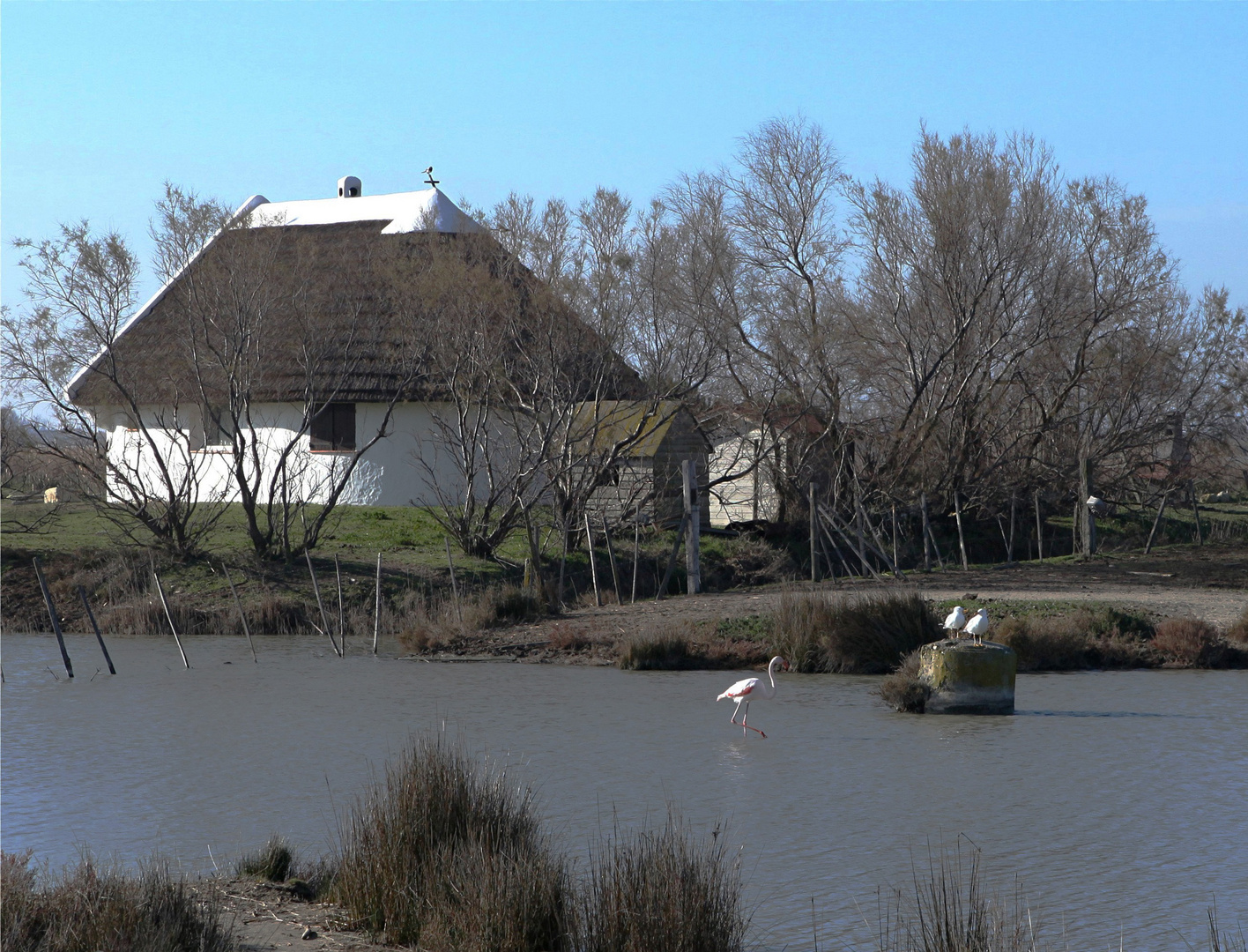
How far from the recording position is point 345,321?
3064 cm

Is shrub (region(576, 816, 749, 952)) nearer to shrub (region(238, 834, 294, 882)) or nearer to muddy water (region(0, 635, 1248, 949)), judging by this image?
muddy water (region(0, 635, 1248, 949))

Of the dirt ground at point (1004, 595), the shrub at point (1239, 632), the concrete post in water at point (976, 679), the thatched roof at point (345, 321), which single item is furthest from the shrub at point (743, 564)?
the concrete post in water at point (976, 679)

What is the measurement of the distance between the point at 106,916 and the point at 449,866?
5.69 ft

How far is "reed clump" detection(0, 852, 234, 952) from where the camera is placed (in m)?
6.03

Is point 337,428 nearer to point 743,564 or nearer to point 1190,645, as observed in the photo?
point 743,564

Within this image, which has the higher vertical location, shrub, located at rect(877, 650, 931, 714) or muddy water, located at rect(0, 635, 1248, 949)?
shrub, located at rect(877, 650, 931, 714)

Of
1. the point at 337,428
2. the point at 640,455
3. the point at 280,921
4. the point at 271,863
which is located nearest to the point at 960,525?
the point at 640,455

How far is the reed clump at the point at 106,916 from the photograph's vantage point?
6.03 m

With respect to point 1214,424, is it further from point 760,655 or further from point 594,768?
point 594,768

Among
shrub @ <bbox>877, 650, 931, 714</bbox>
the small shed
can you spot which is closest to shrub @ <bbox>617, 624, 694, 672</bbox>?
shrub @ <bbox>877, 650, 931, 714</bbox>

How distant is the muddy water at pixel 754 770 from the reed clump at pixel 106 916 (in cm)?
226

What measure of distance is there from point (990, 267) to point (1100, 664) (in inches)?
476

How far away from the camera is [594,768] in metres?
12.2

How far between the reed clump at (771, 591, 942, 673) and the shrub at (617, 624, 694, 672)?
126 cm
